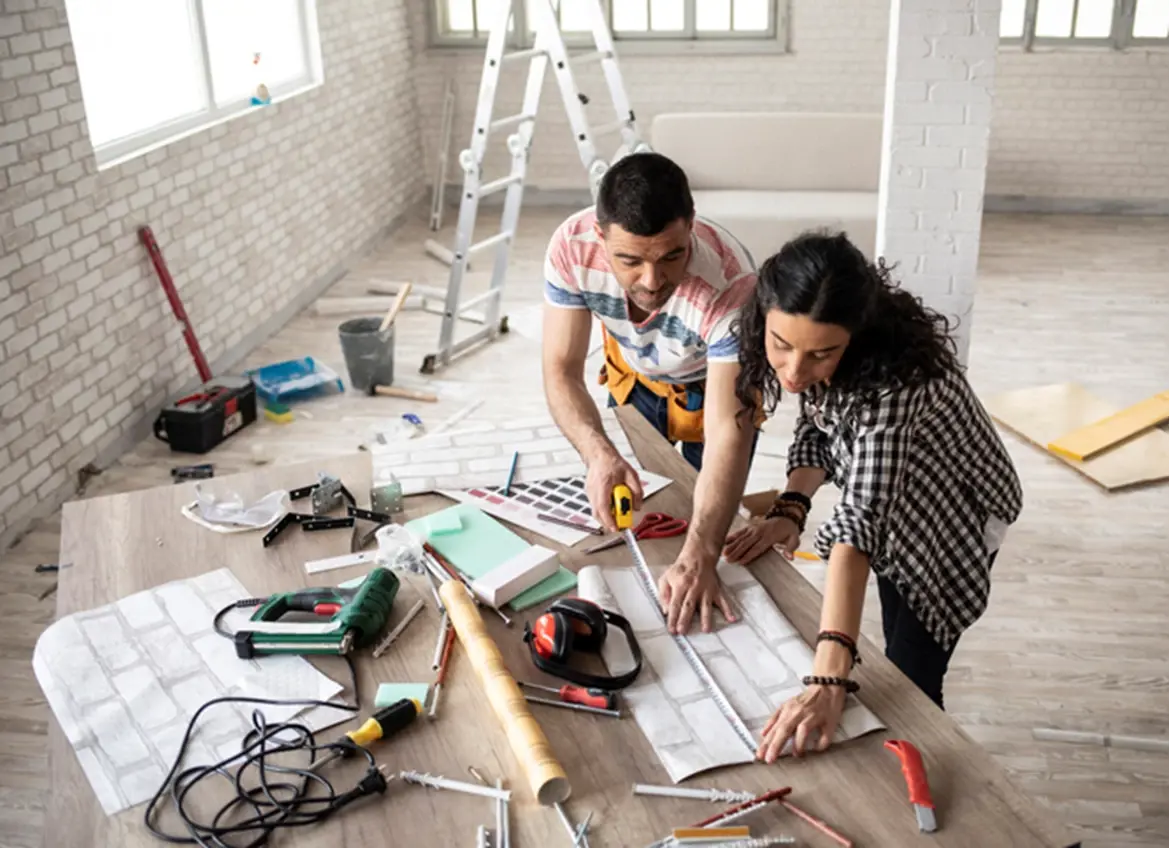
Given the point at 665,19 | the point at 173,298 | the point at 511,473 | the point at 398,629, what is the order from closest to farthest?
the point at 398,629 < the point at 511,473 < the point at 173,298 < the point at 665,19

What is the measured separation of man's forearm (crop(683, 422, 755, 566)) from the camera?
68.5 inches

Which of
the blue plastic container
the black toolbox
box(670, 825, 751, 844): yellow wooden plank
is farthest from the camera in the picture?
the blue plastic container

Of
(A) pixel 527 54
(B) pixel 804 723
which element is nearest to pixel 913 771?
(B) pixel 804 723

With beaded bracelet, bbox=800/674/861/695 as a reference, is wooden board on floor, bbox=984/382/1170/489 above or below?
below

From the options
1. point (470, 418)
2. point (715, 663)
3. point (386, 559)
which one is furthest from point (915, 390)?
point (470, 418)

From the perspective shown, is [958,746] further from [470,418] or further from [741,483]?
[470,418]

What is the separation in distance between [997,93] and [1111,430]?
11.2 ft

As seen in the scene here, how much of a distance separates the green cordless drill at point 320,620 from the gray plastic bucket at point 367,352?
283cm

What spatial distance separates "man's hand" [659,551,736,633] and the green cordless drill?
1.39 feet

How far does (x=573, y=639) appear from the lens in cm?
153

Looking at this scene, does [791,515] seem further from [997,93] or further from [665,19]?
[665,19]

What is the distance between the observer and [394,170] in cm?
686

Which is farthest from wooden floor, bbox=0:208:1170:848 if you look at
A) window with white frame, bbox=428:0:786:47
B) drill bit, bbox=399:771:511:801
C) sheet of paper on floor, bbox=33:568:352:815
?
window with white frame, bbox=428:0:786:47

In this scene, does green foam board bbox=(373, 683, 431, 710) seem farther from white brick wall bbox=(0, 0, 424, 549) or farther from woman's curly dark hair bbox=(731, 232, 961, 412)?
white brick wall bbox=(0, 0, 424, 549)
